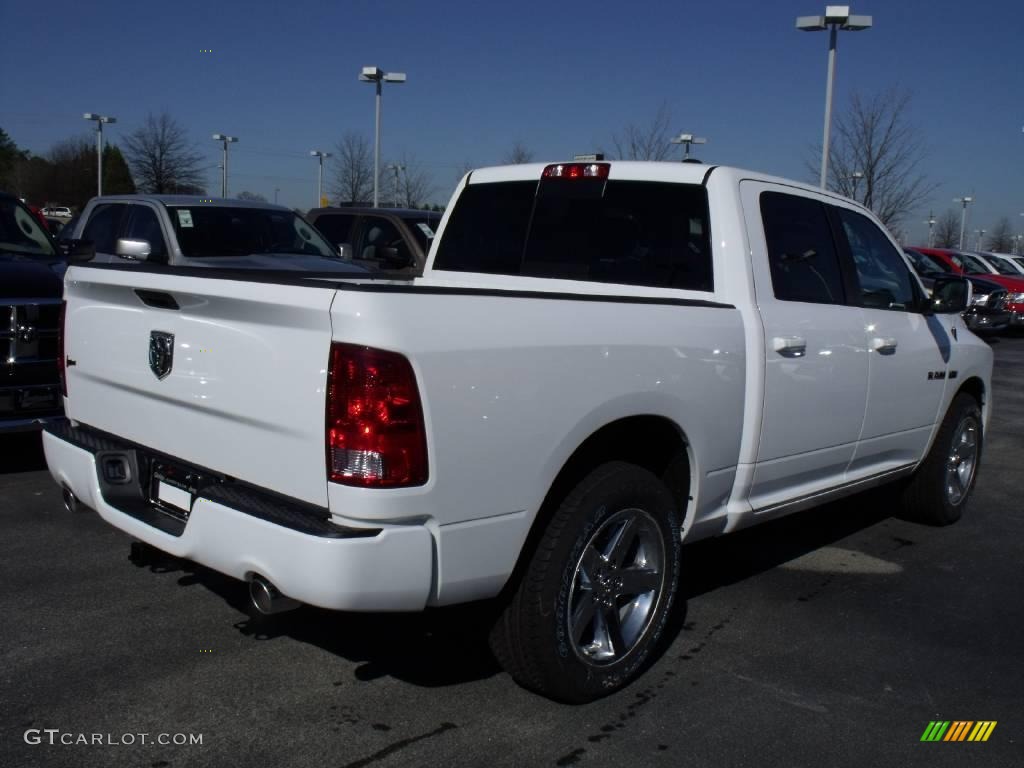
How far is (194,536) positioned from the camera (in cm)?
315

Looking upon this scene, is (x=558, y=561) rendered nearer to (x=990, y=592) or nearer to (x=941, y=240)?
(x=990, y=592)

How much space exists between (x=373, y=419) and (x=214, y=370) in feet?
2.22

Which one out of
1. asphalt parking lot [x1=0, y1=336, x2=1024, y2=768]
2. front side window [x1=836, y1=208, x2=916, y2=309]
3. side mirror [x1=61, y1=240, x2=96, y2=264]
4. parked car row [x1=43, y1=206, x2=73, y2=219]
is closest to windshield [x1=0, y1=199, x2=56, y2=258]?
side mirror [x1=61, y1=240, x2=96, y2=264]

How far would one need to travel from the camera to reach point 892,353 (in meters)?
5.02

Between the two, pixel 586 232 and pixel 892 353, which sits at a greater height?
pixel 586 232

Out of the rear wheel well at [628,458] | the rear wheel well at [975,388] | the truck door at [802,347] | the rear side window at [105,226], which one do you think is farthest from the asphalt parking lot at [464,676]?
the rear side window at [105,226]

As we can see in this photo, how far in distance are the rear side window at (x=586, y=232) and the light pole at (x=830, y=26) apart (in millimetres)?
16941

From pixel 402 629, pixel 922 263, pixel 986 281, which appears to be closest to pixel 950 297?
pixel 402 629

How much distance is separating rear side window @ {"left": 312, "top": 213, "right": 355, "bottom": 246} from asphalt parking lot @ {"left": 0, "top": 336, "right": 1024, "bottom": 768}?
7.94 meters

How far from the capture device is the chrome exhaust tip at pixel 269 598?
3.00 meters

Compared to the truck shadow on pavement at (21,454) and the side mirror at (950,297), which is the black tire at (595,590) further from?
the truck shadow on pavement at (21,454)

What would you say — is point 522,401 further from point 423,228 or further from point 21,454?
point 423,228

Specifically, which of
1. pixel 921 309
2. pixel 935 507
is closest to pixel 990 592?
pixel 935 507

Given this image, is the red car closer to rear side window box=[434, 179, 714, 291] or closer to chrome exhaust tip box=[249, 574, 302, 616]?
rear side window box=[434, 179, 714, 291]
